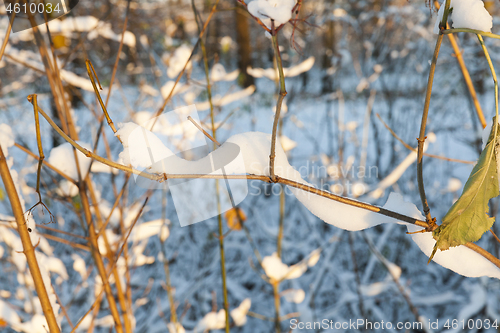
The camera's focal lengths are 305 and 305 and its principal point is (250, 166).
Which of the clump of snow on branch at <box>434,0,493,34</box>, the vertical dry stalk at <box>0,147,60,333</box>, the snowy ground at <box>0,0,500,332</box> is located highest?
the clump of snow on branch at <box>434,0,493,34</box>

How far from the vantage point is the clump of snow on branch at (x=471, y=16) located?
265 millimetres

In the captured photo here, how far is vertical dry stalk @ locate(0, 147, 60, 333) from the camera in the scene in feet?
1.07

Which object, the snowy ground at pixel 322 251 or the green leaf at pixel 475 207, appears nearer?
the green leaf at pixel 475 207

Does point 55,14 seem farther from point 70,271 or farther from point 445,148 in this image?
point 445,148

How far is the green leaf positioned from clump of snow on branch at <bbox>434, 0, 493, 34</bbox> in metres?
0.09

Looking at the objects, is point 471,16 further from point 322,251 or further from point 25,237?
point 322,251

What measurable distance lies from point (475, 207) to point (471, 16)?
169 millimetres

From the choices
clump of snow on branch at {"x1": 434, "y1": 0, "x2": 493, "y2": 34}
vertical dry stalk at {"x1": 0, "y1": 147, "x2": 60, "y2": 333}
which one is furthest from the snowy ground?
clump of snow on branch at {"x1": 434, "y1": 0, "x2": 493, "y2": 34}

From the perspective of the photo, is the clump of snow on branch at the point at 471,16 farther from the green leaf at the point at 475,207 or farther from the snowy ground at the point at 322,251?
the snowy ground at the point at 322,251

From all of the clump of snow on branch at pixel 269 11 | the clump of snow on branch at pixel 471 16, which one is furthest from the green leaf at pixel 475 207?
the clump of snow on branch at pixel 269 11

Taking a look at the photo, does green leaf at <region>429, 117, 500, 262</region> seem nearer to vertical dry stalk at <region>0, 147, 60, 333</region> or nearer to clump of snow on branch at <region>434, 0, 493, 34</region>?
clump of snow on branch at <region>434, 0, 493, 34</region>

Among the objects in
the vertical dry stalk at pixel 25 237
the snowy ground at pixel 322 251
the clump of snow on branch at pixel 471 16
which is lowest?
the snowy ground at pixel 322 251

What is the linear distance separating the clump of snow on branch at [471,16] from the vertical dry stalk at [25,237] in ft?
1.53

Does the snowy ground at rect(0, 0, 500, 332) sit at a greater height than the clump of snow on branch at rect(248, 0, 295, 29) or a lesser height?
lesser
